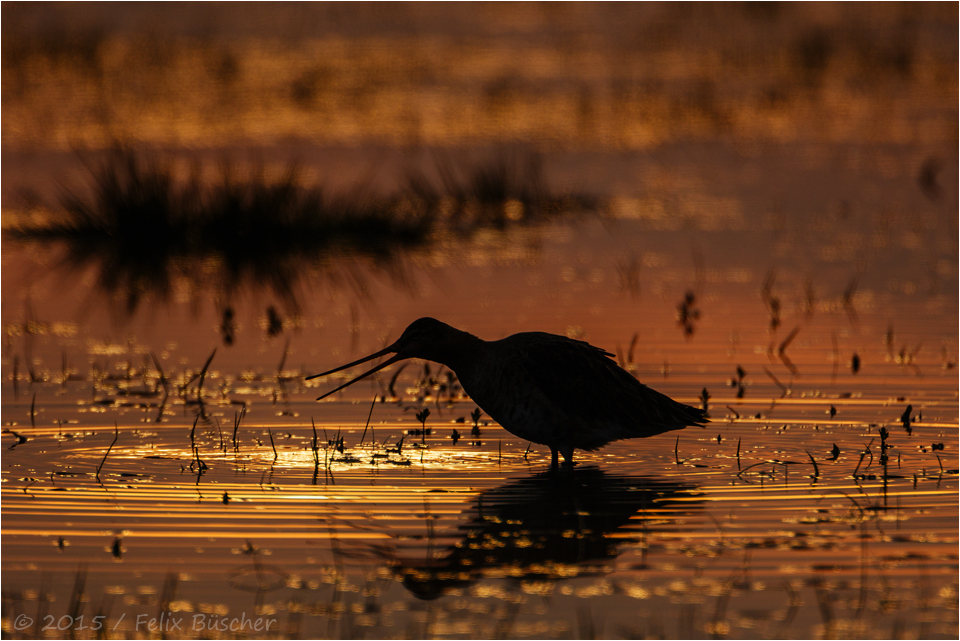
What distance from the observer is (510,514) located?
8.12 meters

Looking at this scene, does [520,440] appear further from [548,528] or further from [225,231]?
[225,231]

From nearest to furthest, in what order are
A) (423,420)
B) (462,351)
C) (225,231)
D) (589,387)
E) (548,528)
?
(548,528)
(589,387)
(462,351)
(423,420)
(225,231)

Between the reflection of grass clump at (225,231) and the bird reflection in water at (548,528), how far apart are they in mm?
7812

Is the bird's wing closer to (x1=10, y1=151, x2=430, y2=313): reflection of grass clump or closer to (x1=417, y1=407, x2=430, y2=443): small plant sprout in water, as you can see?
(x1=417, y1=407, x2=430, y2=443): small plant sprout in water

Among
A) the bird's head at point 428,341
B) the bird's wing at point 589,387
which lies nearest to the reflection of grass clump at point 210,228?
the bird's head at point 428,341

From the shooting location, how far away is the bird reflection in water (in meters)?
7.04

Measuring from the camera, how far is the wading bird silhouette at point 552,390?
902 centimetres

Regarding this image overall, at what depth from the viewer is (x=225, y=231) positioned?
1877cm

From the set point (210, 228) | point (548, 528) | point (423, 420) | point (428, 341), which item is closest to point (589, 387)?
point (428, 341)

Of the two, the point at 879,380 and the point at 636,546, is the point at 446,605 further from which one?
the point at 879,380

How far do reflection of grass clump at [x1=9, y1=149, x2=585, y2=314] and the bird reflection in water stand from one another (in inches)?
308

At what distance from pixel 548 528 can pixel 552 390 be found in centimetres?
136

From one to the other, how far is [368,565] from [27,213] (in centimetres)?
1475

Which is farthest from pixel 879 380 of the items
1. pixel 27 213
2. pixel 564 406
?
pixel 27 213
